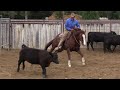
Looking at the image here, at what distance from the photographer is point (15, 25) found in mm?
19016

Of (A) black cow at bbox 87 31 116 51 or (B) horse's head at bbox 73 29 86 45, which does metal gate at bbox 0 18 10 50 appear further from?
(B) horse's head at bbox 73 29 86 45

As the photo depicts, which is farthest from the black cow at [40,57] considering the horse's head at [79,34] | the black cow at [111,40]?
the black cow at [111,40]

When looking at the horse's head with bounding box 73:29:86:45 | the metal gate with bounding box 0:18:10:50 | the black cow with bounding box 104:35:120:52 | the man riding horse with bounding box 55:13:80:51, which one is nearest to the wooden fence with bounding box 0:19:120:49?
the metal gate with bounding box 0:18:10:50

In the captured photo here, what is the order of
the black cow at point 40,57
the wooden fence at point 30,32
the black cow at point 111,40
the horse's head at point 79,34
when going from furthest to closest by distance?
the wooden fence at point 30,32, the black cow at point 111,40, the horse's head at point 79,34, the black cow at point 40,57

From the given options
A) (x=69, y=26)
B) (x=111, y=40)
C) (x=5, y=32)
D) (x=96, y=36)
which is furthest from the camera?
(x=5, y=32)

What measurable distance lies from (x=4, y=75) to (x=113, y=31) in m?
11.5

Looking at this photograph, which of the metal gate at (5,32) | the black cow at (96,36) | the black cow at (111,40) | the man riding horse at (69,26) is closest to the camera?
the man riding horse at (69,26)

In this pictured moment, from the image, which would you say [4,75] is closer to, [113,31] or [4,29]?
[4,29]

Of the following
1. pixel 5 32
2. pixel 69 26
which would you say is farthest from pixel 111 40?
pixel 5 32

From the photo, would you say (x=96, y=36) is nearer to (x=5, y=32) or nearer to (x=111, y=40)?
(x=111, y=40)

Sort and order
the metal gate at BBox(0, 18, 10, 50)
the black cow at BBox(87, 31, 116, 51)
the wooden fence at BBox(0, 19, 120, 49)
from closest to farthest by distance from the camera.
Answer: the black cow at BBox(87, 31, 116, 51) < the metal gate at BBox(0, 18, 10, 50) < the wooden fence at BBox(0, 19, 120, 49)

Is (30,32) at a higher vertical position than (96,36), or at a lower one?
higher

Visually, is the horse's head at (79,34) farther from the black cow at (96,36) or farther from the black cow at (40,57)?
the black cow at (96,36)
